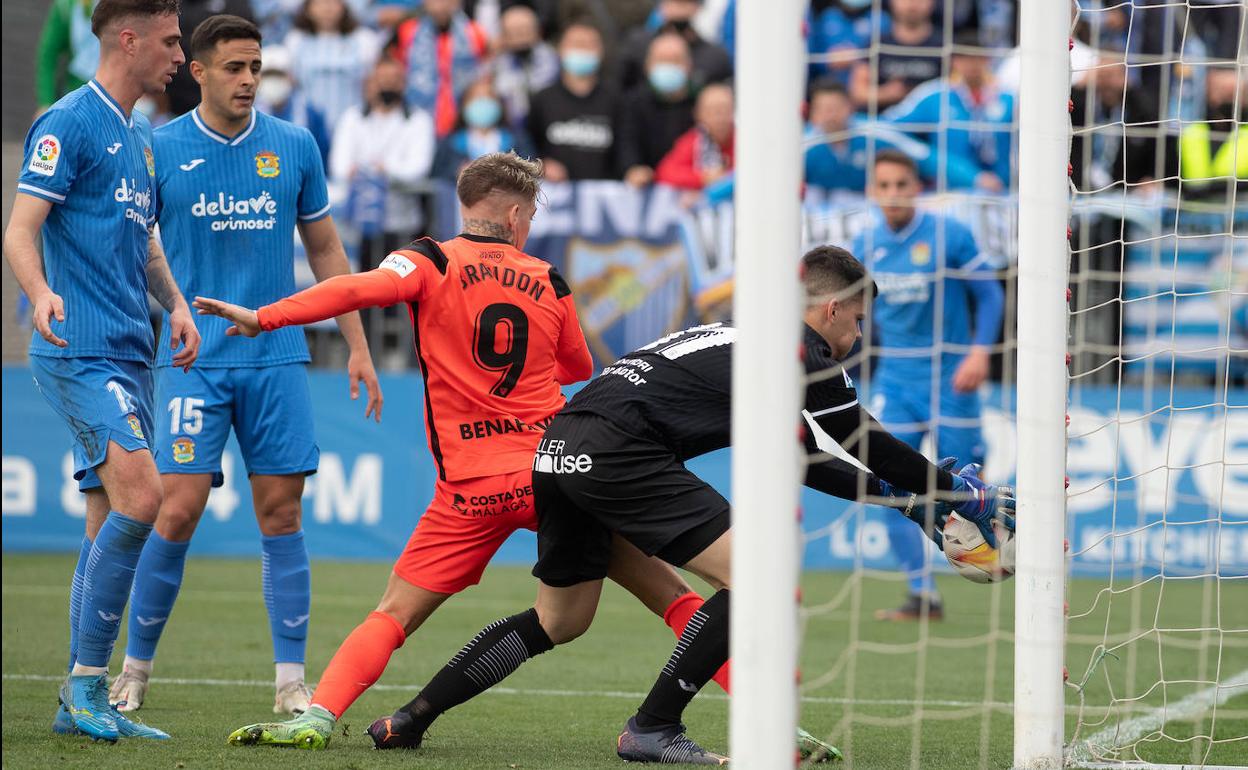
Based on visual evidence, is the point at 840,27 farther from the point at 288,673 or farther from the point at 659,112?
the point at 288,673

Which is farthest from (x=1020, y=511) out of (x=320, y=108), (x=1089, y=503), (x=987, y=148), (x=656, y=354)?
(x=320, y=108)

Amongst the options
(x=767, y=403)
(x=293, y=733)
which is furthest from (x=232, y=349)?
(x=767, y=403)

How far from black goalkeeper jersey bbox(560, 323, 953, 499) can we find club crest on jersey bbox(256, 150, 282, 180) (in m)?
1.71

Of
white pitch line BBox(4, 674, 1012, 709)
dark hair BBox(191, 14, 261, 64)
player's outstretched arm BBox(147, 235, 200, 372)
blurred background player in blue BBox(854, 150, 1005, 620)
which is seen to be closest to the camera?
player's outstretched arm BBox(147, 235, 200, 372)

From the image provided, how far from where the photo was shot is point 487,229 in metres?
5.20

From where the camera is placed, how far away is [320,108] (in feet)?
44.7

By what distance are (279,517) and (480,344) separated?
4.40ft

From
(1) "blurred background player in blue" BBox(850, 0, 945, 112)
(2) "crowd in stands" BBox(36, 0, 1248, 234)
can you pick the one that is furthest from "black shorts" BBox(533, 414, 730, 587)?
(1) "blurred background player in blue" BBox(850, 0, 945, 112)

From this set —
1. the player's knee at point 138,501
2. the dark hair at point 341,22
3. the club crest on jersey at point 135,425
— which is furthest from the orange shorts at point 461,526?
the dark hair at point 341,22

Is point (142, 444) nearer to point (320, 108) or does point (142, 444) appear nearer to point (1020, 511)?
point (1020, 511)

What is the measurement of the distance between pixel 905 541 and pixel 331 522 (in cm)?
465

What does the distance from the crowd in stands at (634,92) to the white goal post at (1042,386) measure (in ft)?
24.5

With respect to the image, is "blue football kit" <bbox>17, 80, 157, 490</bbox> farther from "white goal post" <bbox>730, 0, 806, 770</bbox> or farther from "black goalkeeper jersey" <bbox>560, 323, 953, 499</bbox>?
"white goal post" <bbox>730, 0, 806, 770</bbox>

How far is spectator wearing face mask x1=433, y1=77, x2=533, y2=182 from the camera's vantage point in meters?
12.9
